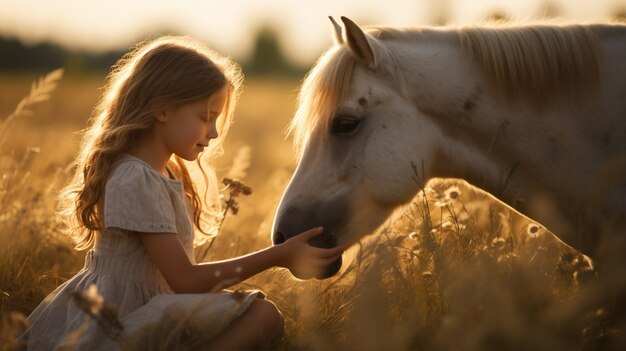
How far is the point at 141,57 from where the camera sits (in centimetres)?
317

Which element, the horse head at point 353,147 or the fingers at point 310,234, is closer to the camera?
the fingers at point 310,234

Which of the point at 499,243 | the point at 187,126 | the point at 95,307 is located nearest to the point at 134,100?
the point at 187,126

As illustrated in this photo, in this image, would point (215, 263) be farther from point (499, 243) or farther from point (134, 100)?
point (499, 243)

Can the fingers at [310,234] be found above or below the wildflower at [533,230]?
above

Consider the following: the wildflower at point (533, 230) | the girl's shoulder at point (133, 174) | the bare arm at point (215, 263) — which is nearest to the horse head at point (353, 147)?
the bare arm at point (215, 263)

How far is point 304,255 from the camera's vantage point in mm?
2969

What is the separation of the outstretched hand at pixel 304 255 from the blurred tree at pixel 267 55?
69444 mm

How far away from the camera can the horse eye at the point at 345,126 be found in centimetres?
315

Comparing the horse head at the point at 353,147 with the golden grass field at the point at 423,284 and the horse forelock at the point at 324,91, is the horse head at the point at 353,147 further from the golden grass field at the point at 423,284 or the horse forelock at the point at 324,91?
the golden grass field at the point at 423,284

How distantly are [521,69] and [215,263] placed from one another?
67.7 inches

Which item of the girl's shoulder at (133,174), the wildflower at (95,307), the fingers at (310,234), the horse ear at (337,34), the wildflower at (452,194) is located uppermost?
the horse ear at (337,34)

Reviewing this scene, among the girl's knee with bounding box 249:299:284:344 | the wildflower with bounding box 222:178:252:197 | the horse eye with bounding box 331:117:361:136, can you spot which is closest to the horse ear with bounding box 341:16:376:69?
the horse eye with bounding box 331:117:361:136

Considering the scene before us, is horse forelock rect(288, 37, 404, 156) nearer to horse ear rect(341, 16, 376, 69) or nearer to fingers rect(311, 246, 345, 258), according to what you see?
horse ear rect(341, 16, 376, 69)

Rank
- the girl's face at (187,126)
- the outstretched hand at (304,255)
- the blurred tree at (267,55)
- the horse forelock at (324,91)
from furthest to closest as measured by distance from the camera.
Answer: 1. the blurred tree at (267,55)
2. the horse forelock at (324,91)
3. the girl's face at (187,126)
4. the outstretched hand at (304,255)
